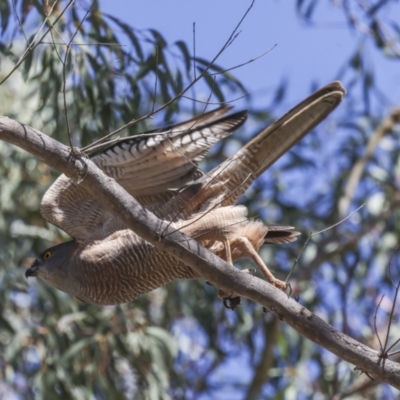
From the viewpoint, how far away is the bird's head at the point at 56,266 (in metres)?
4.10

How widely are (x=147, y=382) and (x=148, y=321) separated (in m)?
0.65

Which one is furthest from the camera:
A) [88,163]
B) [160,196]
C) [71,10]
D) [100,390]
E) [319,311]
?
[319,311]

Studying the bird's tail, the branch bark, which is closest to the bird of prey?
the bird's tail

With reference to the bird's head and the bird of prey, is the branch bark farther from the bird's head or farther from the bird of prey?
the bird's head

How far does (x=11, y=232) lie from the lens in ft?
21.2

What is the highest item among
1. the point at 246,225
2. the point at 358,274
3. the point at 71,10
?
the point at 358,274

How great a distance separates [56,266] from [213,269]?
1.23m

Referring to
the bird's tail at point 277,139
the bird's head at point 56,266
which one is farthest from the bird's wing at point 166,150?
the bird's head at point 56,266

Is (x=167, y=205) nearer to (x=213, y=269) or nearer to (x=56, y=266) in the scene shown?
(x=56, y=266)

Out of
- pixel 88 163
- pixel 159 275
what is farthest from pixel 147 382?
pixel 88 163

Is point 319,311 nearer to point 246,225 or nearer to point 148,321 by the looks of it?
point 148,321

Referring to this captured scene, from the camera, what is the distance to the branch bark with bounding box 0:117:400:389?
9.90 feet

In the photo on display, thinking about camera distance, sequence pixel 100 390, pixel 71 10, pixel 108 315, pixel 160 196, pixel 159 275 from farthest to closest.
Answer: pixel 108 315 < pixel 100 390 < pixel 71 10 < pixel 160 196 < pixel 159 275

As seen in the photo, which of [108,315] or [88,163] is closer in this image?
[88,163]
